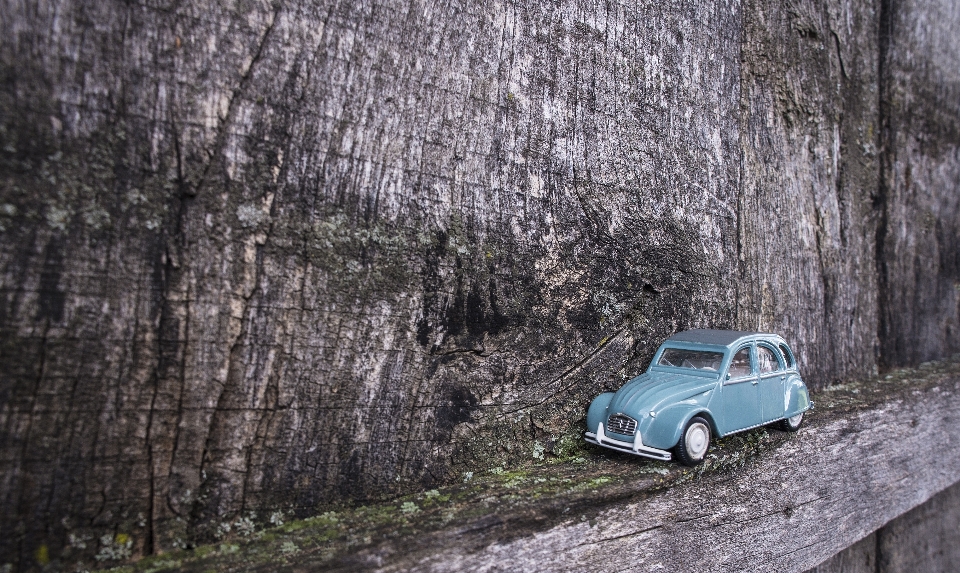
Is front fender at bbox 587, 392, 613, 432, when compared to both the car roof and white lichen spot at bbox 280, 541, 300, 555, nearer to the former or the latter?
the car roof

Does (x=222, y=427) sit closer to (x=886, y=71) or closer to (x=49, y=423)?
(x=49, y=423)

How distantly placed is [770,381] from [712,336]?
26 centimetres

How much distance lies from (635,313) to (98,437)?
60.7 inches

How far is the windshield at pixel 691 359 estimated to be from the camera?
1.94 meters

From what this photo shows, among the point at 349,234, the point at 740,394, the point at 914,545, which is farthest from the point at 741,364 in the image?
the point at 914,545

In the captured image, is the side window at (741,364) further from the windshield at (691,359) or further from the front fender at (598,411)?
the front fender at (598,411)

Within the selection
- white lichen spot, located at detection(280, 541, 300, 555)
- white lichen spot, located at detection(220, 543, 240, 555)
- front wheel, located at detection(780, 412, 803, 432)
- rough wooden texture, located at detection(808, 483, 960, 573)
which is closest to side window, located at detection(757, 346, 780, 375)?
front wheel, located at detection(780, 412, 803, 432)

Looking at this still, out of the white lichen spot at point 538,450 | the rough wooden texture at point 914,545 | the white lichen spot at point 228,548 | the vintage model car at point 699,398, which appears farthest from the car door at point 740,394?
the white lichen spot at point 228,548

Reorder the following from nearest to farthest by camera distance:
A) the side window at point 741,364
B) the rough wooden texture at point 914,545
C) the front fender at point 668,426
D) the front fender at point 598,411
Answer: the front fender at point 668,426 → the front fender at point 598,411 → the side window at point 741,364 → the rough wooden texture at point 914,545

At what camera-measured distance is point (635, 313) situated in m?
2.06

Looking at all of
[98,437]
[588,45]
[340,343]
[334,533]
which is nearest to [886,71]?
[588,45]

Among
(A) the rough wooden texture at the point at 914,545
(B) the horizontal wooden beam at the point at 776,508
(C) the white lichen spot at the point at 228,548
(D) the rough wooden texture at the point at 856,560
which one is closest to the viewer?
(C) the white lichen spot at the point at 228,548

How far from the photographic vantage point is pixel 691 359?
6.50ft

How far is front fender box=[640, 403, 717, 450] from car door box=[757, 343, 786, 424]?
39 centimetres
